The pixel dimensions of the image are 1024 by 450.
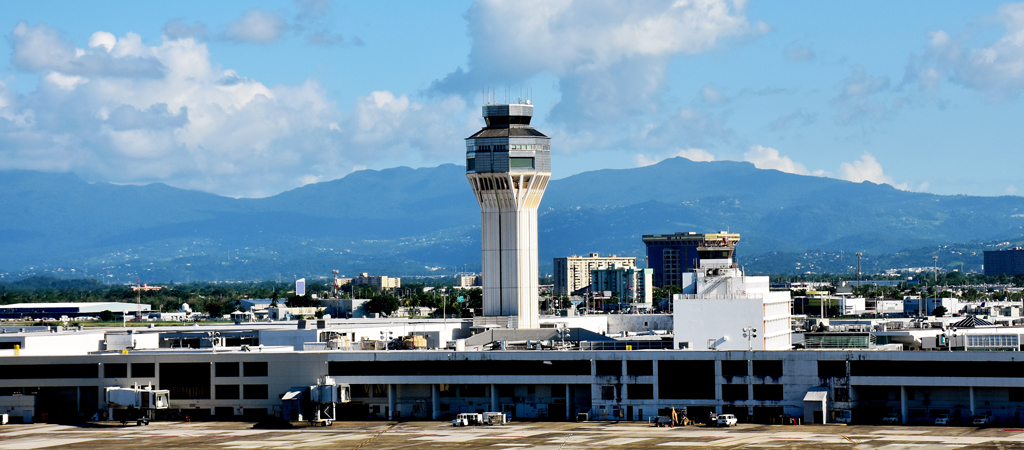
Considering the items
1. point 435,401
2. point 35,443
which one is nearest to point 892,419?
point 435,401

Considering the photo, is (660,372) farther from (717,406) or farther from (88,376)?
(88,376)

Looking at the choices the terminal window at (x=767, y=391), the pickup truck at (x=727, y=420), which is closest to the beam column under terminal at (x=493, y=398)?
the pickup truck at (x=727, y=420)

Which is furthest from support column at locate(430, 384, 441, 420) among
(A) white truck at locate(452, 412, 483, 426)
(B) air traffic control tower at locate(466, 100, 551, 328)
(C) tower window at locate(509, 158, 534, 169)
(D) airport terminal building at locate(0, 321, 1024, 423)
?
(C) tower window at locate(509, 158, 534, 169)

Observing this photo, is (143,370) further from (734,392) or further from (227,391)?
(734,392)

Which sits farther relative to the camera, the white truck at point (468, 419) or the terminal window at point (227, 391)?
the terminal window at point (227, 391)

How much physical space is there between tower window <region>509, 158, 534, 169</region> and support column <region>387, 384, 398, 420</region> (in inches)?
1961

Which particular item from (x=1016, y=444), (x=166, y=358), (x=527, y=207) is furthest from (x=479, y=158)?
(x=1016, y=444)

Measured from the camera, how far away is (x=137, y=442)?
342ft

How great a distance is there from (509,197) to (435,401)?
50879 mm

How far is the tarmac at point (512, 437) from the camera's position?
96.2m

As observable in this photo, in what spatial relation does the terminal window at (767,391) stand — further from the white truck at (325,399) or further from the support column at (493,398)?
the white truck at (325,399)

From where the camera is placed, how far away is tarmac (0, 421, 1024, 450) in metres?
96.2

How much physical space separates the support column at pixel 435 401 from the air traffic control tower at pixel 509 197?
48680 mm

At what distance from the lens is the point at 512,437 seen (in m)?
104
